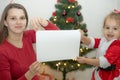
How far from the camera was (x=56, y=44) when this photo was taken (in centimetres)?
154

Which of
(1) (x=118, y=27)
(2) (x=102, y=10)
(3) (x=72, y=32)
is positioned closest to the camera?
(3) (x=72, y=32)

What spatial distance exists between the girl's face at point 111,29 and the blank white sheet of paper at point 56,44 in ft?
1.07

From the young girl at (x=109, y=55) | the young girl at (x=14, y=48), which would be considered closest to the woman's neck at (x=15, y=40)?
the young girl at (x=14, y=48)

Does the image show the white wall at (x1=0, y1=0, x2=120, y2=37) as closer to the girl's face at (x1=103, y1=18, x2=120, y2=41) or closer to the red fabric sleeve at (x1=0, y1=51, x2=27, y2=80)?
the girl's face at (x1=103, y1=18, x2=120, y2=41)

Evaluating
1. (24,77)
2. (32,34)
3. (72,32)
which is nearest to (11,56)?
(24,77)

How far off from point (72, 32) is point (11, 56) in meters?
0.45

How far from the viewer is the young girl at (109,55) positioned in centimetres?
175

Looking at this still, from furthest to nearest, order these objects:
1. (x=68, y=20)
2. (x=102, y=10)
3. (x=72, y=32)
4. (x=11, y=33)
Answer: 1. (x=102, y=10)
2. (x=68, y=20)
3. (x=11, y=33)
4. (x=72, y=32)

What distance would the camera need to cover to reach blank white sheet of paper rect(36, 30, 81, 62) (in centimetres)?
148

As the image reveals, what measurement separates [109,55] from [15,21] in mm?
731

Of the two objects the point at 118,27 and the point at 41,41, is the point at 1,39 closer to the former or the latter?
the point at 41,41

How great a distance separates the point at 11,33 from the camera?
1.70 m

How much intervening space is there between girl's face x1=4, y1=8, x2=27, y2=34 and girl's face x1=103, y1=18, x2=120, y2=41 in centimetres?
64

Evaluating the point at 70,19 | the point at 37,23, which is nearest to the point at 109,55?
the point at 37,23
